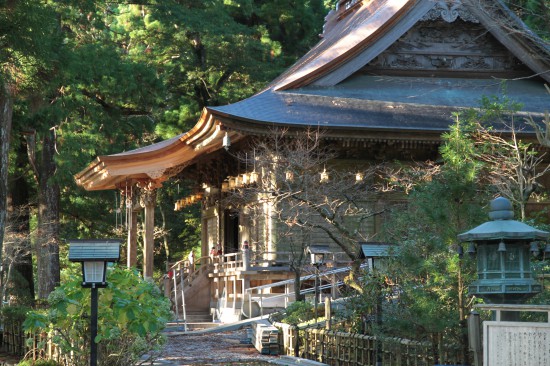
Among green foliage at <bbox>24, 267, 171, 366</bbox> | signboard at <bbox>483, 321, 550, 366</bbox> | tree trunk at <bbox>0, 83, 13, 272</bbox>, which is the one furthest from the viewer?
tree trunk at <bbox>0, 83, 13, 272</bbox>

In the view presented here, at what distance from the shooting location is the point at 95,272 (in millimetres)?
10383

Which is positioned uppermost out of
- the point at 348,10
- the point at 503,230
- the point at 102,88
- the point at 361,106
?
the point at 348,10

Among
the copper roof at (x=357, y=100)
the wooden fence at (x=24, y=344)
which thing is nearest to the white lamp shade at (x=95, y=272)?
the wooden fence at (x=24, y=344)

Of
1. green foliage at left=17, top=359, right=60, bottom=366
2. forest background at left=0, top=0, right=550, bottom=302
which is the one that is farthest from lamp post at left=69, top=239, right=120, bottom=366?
forest background at left=0, top=0, right=550, bottom=302

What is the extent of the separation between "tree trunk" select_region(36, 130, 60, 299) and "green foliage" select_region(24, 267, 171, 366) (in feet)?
49.4

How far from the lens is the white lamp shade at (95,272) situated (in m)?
10.4

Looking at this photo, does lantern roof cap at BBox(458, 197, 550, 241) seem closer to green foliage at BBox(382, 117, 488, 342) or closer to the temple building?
green foliage at BBox(382, 117, 488, 342)

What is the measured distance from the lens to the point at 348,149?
22.5m

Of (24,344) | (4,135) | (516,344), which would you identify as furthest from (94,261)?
(4,135)

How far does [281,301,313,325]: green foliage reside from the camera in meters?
17.7

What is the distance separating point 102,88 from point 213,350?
11.5m

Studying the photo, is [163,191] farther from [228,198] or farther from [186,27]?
[228,198]

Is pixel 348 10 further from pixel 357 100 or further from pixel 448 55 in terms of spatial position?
pixel 357 100

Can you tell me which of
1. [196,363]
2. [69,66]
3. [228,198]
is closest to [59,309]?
[196,363]
